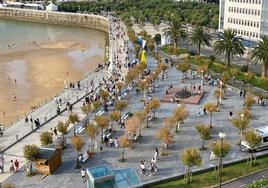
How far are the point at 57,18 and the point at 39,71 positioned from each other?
70.1 meters

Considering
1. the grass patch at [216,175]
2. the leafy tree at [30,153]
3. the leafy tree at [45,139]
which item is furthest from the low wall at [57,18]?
the grass patch at [216,175]

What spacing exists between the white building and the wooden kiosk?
56048 millimetres

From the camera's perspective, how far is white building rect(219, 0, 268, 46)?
8518 centimetres

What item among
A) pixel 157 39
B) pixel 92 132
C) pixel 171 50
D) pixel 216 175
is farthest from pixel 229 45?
pixel 216 175

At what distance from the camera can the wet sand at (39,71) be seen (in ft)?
216

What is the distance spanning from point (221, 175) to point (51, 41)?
8736 centimetres

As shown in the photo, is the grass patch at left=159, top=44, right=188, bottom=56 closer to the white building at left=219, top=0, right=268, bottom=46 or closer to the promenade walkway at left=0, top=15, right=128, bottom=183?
the white building at left=219, top=0, right=268, bottom=46

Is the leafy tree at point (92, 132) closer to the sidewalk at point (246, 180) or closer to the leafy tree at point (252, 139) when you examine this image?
the sidewalk at point (246, 180)

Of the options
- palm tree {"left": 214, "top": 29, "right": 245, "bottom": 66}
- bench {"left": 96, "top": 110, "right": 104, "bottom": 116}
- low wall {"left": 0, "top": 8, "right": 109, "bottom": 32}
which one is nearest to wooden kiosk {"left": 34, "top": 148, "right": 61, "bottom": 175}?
bench {"left": 96, "top": 110, "right": 104, "bottom": 116}

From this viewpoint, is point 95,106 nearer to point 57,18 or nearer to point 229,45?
→ point 229,45

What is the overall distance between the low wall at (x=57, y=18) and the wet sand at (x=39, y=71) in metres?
24.8

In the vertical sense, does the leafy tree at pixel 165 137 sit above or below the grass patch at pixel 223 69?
below

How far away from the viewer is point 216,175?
38469 mm

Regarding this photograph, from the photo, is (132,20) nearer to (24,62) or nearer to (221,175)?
(24,62)
